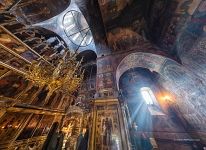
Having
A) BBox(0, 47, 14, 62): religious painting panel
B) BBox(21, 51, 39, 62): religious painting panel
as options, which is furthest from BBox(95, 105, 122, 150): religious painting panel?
BBox(21, 51, 39, 62): religious painting panel

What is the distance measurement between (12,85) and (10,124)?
6.44ft

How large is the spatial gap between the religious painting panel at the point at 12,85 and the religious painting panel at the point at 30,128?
1.64 metres

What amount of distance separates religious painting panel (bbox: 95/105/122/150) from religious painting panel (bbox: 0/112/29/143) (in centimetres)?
391

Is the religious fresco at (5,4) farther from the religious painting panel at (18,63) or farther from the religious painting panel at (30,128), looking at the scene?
the religious painting panel at (30,128)

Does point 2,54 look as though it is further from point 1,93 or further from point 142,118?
point 142,118

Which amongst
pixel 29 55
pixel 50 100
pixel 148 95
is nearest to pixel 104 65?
pixel 50 100

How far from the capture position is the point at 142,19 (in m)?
8.12

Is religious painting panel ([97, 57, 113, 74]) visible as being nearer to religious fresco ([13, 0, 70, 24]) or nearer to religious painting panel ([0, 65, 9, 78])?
religious painting panel ([0, 65, 9, 78])

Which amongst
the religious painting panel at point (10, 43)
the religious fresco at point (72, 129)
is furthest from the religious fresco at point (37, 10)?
the religious fresco at point (72, 129)

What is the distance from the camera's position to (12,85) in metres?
5.98

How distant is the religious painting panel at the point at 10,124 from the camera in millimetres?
4869

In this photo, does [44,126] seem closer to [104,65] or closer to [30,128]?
[30,128]

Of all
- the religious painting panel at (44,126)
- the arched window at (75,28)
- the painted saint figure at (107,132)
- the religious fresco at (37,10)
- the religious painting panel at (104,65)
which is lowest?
the painted saint figure at (107,132)

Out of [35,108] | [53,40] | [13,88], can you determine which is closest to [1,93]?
[13,88]
